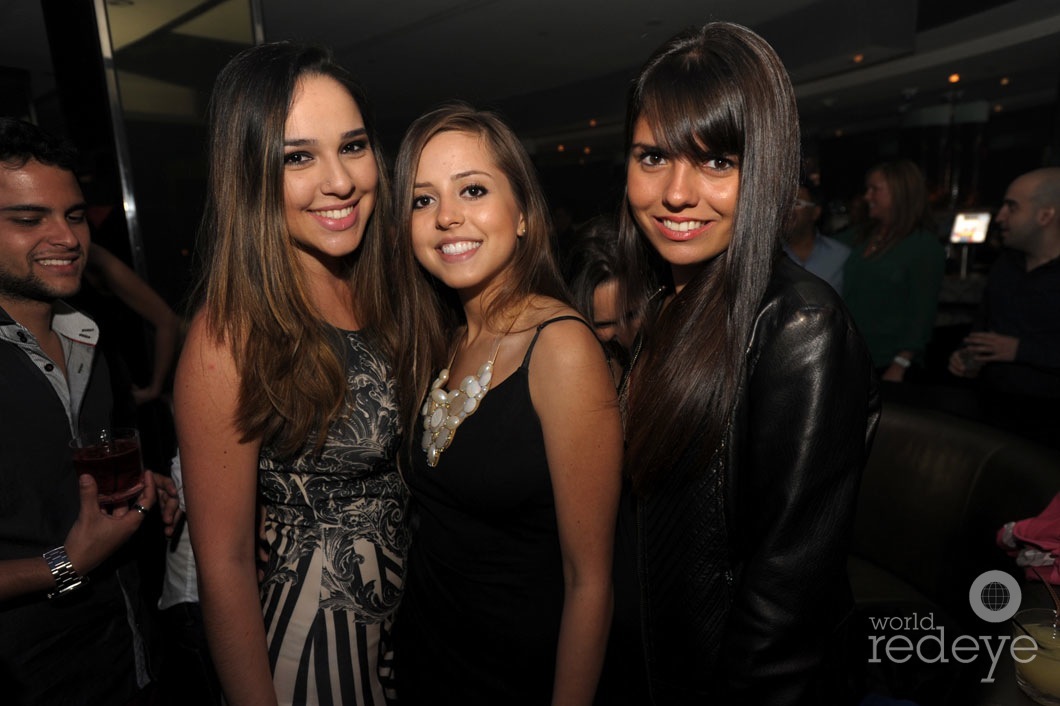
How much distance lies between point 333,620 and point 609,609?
610mm

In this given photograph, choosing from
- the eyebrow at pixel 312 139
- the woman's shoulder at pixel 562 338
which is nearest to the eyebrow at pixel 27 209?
the eyebrow at pixel 312 139

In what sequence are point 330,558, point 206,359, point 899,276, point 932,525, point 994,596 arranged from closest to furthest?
1. point 206,359
2. point 330,558
3. point 994,596
4. point 932,525
5. point 899,276

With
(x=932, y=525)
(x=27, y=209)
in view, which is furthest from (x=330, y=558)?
(x=932, y=525)

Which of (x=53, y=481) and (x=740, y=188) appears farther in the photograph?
(x=53, y=481)

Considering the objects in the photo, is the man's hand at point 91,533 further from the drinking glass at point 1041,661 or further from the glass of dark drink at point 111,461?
the drinking glass at point 1041,661

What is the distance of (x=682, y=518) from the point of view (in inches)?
50.9

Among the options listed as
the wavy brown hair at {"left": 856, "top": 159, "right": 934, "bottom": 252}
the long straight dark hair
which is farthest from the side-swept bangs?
the wavy brown hair at {"left": 856, "top": 159, "right": 934, "bottom": 252}

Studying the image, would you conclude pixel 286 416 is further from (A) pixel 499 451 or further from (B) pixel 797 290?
(B) pixel 797 290

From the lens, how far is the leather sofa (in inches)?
76.8

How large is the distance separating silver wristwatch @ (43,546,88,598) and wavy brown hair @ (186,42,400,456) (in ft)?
2.05

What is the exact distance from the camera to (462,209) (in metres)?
1.48

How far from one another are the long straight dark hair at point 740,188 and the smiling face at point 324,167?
0.66m

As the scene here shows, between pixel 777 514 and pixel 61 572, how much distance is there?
1.60 meters

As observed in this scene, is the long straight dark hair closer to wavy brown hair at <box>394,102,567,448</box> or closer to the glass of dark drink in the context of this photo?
wavy brown hair at <box>394,102,567,448</box>
